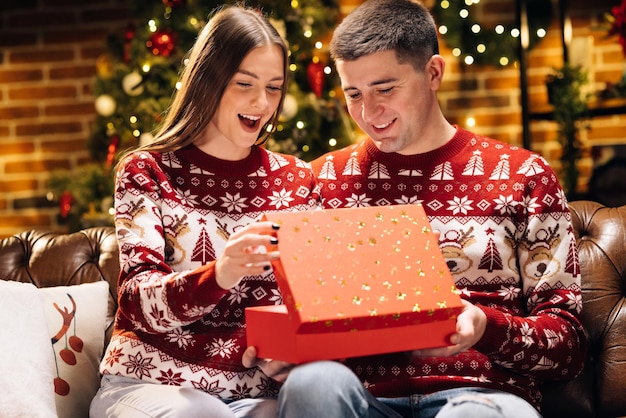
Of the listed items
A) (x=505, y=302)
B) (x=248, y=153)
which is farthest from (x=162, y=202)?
(x=505, y=302)

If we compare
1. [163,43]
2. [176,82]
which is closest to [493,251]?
[176,82]

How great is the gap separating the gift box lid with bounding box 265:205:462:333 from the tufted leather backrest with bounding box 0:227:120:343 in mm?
909

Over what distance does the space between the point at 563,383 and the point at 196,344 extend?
0.90 m

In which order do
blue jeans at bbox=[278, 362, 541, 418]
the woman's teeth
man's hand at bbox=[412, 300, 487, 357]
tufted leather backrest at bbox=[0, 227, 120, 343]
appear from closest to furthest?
blue jeans at bbox=[278, 362, 541, 418] < man's hand at bbox=[412, 300, 487, 357] < the woman's teeth < tufted leather backrest at bbox=[0, 227, 120, 343]

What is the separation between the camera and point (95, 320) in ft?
7.04

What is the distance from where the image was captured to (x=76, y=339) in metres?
2.11

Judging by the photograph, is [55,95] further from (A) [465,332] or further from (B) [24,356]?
(A) [465,332]

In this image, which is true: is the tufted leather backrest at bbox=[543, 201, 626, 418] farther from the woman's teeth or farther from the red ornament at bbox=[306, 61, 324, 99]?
the red ornament at bbox=[306, 61, 324, 99]

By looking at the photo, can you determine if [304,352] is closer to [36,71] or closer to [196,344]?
[196,344]

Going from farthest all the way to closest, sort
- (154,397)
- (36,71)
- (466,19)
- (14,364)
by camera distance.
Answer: (36,71) → (466,19) → (14,364) → (154,397)

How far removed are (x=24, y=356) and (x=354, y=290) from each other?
0.88 m

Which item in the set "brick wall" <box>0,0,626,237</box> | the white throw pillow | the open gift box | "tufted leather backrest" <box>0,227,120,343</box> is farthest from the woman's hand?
"brick wall" <box>0,0,626,237</box>

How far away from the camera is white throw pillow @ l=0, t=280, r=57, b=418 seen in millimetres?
1823

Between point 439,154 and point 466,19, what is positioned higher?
point 466,19
